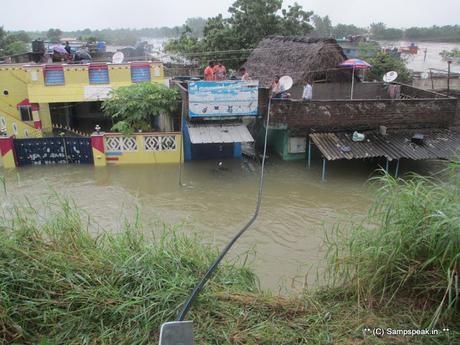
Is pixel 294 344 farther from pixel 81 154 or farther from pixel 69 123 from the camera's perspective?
pixel 69 123

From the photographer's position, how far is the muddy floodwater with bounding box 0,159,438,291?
31.5 feet

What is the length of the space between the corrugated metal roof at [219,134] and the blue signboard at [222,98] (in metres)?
0.53

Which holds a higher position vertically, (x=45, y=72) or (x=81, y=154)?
(x=45, y=72)

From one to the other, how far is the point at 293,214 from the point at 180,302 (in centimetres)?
760

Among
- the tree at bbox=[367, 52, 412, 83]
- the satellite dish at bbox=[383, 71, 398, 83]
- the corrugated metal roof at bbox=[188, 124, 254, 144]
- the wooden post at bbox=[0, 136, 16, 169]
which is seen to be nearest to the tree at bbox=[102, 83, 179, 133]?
the corrugated metal roof at bbox=[188, 124, 254, 144]

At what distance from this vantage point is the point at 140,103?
15484 mm

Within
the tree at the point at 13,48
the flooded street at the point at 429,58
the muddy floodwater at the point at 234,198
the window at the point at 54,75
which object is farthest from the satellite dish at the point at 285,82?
the tree at the point at 13,48

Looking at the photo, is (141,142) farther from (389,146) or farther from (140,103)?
(389,146)

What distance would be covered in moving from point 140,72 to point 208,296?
15984mm

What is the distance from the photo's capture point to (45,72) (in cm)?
1773

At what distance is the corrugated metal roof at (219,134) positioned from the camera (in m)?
13.9

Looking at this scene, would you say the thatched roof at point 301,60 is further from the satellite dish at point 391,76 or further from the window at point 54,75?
the window at point 54,75

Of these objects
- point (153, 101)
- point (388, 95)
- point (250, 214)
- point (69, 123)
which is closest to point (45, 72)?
point (69, 123)

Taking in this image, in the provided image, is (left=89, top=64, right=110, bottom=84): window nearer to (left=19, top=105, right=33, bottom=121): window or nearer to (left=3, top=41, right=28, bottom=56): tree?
(left=19, top=105, right=33, bottom=121): window
